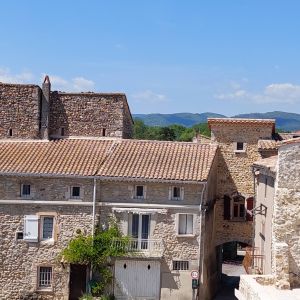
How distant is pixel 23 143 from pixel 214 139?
11679mm

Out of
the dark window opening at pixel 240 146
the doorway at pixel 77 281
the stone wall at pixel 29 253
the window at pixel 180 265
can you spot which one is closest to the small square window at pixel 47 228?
the stone wall at pixel 29 253

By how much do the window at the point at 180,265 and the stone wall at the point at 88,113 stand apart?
9.47 metres

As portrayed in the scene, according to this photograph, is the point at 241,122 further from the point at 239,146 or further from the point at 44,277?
the point at 44,277

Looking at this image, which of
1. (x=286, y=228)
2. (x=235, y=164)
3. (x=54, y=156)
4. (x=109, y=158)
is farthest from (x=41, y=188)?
(x=286, y=228)

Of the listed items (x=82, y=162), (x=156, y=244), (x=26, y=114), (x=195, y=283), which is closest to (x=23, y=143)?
(x=26, y=114)

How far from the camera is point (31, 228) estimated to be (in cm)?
3100

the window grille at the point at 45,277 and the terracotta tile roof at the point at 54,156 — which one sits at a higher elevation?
the terracotta tile roof at the point at 54,156

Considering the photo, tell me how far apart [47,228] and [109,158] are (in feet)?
16.8

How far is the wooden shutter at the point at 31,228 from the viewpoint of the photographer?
102ft

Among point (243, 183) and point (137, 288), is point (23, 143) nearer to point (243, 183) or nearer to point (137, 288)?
point (137, 288)

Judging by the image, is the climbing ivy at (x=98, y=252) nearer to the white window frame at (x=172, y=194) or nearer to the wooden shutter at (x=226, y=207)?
the white window frame at (x=172, y=194)

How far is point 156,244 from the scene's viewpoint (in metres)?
30.6

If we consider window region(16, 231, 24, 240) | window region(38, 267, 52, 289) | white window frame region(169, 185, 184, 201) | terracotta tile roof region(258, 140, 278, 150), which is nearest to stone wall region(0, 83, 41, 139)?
window region(16, 231, 24, 240)

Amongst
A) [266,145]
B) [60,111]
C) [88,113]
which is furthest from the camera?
[88,113]
